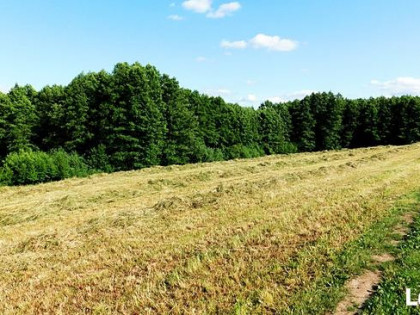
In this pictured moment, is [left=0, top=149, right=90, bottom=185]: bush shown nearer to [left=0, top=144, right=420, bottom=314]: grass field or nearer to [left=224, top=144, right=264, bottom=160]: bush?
[left=0, top=144, right=420, bottom=314]: grass field

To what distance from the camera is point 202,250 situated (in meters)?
9.33

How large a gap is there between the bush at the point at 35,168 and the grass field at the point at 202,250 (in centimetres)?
1699

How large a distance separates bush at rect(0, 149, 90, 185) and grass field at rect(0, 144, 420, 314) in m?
17.0

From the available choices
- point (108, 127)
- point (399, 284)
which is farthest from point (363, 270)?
point (108, 127)

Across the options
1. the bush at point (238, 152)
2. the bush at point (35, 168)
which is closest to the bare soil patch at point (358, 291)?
the bush at point (35, 168)

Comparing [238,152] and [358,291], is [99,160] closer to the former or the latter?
[238,152]

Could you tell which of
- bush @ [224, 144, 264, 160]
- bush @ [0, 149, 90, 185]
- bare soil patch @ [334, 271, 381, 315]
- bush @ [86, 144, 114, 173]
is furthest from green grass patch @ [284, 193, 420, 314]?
bush @ [224, 144, 264, 160]

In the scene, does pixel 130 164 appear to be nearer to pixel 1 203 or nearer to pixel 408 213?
pixel 1 203

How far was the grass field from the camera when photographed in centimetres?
691

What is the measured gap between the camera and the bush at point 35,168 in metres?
32.7

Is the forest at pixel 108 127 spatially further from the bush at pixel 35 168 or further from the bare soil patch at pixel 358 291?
the bare soil patch at pixel 358 291

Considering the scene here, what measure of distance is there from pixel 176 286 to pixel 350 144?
7456 centimetres

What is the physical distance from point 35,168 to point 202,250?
95.5ft

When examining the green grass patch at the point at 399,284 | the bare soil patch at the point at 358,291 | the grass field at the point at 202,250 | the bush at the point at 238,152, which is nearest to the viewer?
the green grass patch at the point at 399,284
